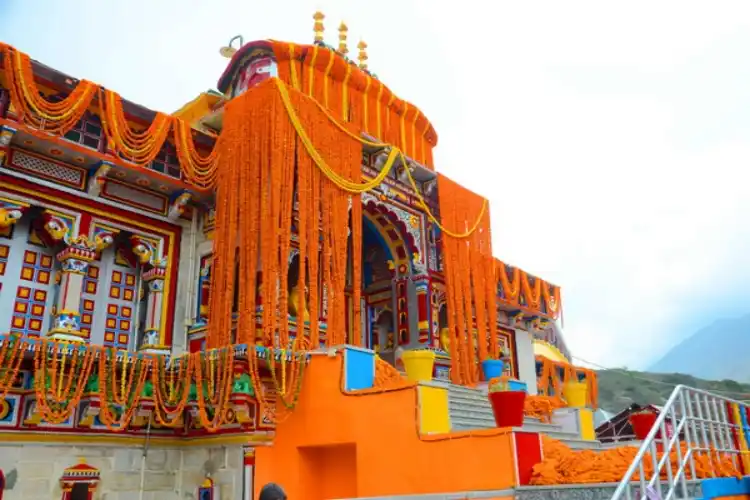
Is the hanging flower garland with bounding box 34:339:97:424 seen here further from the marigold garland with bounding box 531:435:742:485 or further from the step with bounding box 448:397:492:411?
the marigold garland with bounding box 531:435:742:485

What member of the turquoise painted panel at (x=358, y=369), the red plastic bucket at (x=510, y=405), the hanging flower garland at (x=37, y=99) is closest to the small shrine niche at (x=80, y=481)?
the turquoise painted panel at (x=358, y=369)

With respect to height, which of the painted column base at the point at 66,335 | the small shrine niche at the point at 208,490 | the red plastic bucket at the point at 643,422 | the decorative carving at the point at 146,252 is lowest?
the small shrine niche at the point at 208,490

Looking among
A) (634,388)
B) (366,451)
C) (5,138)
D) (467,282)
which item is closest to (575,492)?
(366,451)

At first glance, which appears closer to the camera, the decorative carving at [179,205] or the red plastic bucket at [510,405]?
the red plastic bucket at [510,405]

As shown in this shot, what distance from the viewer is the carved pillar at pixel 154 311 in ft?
30.9

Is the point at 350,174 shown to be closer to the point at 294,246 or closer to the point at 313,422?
the point at 294,246

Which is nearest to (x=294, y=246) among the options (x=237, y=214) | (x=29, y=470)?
(x=237, y=214)

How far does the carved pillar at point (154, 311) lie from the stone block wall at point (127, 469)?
1.55m

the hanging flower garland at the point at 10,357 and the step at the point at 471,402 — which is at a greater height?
the hanging flower garland at the point at 10,357

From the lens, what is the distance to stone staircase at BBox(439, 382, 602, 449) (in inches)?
320

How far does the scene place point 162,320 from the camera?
378 inches

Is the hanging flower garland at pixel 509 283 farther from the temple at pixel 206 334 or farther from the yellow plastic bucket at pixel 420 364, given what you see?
the yellow plastic bucket at pixel 420 364

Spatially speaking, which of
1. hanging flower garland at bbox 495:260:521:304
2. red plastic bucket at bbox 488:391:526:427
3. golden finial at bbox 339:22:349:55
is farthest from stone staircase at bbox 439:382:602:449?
golden finial at bbox 339:22:349:55

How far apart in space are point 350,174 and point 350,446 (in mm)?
4520
